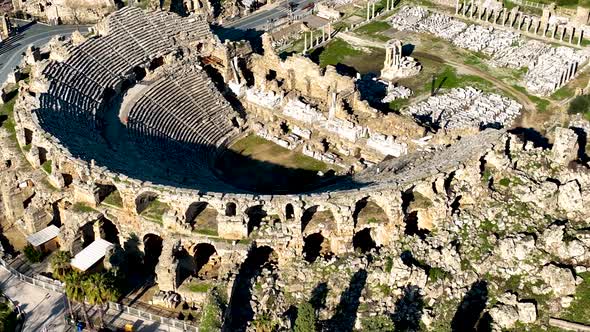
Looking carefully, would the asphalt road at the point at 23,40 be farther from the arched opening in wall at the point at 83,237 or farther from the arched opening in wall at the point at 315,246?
the arched opening in wall at the point at 315,246

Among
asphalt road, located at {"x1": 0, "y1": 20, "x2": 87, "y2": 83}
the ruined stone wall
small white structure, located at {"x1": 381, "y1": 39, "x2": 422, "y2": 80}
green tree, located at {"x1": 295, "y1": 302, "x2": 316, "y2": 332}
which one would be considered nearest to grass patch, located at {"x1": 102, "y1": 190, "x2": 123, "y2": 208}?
green tree, located at {"x1": 295, "y1": 302, "x2": 316, "y2": 332}

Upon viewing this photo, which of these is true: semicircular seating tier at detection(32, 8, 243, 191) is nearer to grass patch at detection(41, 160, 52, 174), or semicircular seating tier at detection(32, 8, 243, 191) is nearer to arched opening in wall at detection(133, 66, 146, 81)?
arched opening in wall at detection(133, 66, 146, 81)

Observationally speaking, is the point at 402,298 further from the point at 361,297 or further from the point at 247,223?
the point at 247,223

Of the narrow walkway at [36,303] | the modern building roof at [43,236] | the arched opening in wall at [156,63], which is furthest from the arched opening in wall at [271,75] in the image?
the narrow walkway at [36,303]

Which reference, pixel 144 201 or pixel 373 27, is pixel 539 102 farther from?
pixel 144 201

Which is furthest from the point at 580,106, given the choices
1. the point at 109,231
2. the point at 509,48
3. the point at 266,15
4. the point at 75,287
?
the point at 75,287
